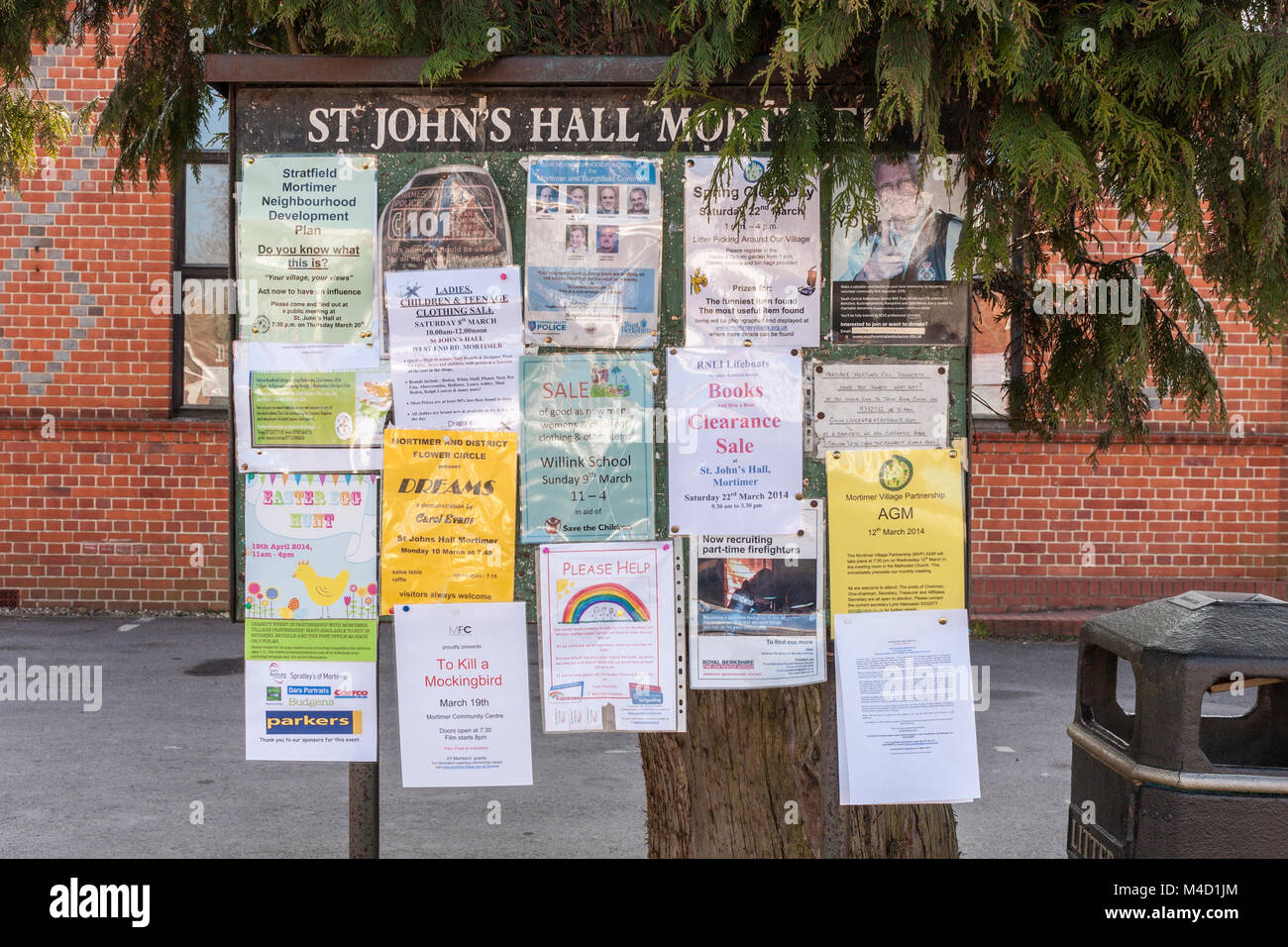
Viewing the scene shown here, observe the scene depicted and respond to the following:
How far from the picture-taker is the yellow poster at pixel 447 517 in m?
3.20

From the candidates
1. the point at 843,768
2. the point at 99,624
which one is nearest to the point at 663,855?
the point at 843,768

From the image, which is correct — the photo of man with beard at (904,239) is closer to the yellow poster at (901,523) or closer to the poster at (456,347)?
the yellow poster at (901,523)

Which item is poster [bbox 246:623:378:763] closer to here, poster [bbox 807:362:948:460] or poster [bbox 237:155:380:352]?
poster [bbox 237:155:380:352]

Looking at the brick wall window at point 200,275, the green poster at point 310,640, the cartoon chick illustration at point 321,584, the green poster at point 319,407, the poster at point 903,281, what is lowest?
the green poster at point 310,640

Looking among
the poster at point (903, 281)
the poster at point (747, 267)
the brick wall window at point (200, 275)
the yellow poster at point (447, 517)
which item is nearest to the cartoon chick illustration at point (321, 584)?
the yellow poster at point (447, 517)

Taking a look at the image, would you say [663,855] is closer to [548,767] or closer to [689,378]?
[689,378]

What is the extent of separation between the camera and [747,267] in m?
3.21

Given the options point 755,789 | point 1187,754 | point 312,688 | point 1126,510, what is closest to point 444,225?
point 312,688

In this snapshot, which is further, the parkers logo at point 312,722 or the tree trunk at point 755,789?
the tree trunk at point 755,789

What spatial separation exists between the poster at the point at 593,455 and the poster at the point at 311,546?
418mm

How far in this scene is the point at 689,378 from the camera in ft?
10.6

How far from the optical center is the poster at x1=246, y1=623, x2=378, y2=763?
3234 millimetres

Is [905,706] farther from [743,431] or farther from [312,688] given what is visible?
[312,688]

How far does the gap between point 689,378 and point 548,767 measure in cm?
405
